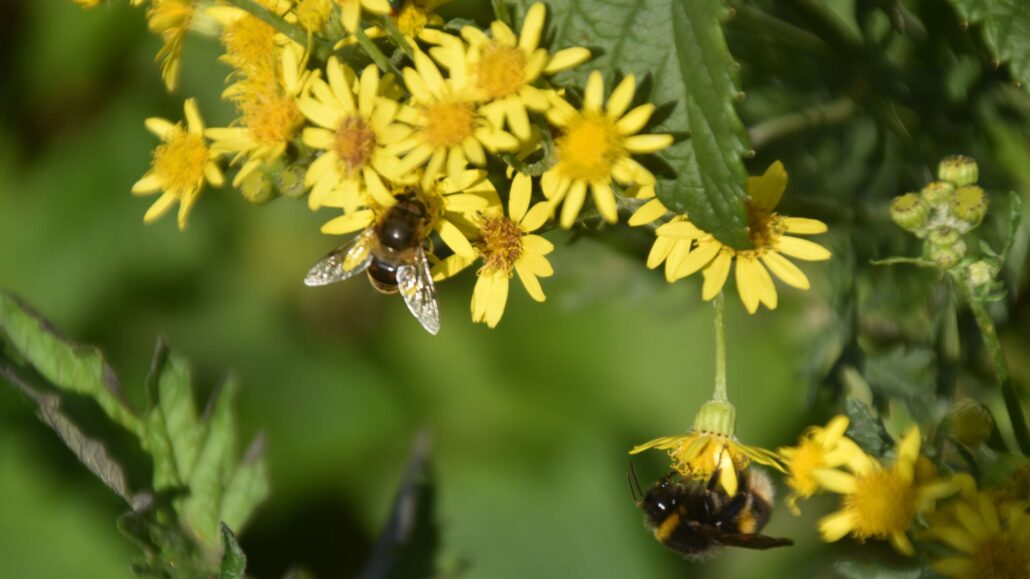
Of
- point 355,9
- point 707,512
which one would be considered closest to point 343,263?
point 355,9

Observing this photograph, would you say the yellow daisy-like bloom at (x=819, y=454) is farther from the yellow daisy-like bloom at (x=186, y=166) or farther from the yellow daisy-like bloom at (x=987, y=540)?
the yellow daisy-like bloom at (x=186, y=166)

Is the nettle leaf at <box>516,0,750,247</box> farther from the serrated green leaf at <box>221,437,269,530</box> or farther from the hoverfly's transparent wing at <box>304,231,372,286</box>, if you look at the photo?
the serrated green leaf at <box>221,437,269,530</box>

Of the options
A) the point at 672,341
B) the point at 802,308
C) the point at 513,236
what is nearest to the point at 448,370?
the point at 672,341

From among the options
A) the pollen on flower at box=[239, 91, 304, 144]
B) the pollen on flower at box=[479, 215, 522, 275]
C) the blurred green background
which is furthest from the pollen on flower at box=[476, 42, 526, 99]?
the blurred green background

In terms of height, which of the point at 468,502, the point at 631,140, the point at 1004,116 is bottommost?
the point at 468,502

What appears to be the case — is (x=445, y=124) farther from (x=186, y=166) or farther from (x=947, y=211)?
(x=947, y=211)

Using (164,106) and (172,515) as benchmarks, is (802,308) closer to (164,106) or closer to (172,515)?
(172,515)
